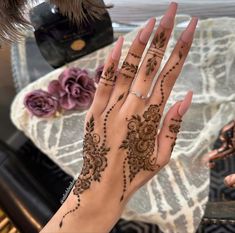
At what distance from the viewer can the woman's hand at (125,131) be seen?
0.76 meters

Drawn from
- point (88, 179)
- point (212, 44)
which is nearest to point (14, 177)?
point (88, 179)

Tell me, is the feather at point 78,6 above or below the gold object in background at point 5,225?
above

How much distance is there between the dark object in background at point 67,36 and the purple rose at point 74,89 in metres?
0.07

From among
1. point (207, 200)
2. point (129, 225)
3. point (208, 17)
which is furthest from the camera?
point (208, 17)

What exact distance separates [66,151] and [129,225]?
0.30 m

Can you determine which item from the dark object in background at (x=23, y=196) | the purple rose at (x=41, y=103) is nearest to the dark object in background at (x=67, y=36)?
the purple rose at (x=41, y=103)

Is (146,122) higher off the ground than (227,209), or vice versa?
(146,122)

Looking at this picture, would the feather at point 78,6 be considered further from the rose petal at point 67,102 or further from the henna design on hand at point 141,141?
the rose petal at point 67,102

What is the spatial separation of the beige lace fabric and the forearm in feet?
1.24

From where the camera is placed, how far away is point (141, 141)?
2.48ft

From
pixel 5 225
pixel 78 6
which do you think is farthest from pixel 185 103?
pixel 5 225

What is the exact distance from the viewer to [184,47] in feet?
2.47

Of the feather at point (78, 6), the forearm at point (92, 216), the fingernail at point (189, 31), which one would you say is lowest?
the forearm at point (92, 216)

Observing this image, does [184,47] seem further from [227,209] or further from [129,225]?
[129,225]
